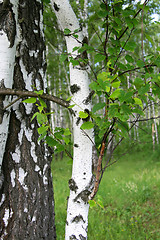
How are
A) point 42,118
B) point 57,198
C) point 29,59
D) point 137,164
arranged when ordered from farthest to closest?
point 137,164, point 57,198, point 29,59, point 42,118

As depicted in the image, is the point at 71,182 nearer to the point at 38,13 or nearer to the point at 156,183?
the point at 38,13

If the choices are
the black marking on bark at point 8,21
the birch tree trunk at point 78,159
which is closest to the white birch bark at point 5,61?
the black marking on bark at point 8,21

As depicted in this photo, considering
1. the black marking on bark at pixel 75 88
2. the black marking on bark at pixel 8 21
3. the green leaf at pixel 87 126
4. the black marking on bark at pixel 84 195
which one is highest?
the black marking on bark at pixel 8 21

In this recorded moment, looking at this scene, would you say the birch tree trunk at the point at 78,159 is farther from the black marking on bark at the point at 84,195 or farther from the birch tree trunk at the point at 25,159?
the birch tree trunk at the point at 25,159

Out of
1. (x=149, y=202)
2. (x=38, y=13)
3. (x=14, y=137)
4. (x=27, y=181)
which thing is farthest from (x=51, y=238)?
(x=149, y=202)

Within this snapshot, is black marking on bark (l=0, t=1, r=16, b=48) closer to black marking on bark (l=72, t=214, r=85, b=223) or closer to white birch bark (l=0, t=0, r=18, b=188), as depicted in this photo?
white birch bark (l=0, t=0, r=18, b=188)

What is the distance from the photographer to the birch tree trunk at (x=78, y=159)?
1.56 m

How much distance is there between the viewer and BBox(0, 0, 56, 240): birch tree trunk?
167 cm

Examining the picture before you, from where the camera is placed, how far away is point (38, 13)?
6.40 ft

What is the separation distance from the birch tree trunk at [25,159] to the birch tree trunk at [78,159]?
362mm

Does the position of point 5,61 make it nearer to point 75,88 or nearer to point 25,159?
point 75,88

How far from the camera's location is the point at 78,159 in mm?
1589

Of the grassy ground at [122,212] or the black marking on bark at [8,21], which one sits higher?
the black marking on bark at [8,21]

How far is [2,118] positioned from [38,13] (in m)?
1.17
